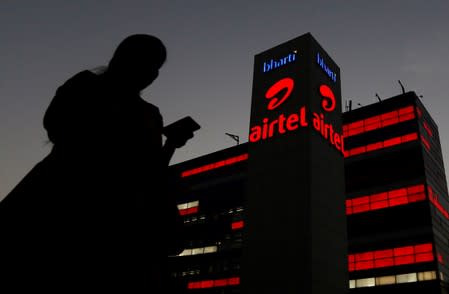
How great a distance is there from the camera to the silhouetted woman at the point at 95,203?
1.26 m

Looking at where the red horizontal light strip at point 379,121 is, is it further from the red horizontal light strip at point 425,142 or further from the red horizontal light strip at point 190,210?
the red horizontal light strip at point 190,210

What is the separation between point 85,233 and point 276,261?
1786 centimetres

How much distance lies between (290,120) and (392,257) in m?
26.0

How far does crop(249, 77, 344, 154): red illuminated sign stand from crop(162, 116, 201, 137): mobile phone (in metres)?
18.7

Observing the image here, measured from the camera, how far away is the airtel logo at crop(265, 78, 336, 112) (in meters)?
21.7

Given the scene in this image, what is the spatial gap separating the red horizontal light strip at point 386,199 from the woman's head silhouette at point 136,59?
44.1 metres

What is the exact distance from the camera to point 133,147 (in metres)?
1.55

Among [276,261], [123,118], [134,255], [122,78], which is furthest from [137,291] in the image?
[276,261]

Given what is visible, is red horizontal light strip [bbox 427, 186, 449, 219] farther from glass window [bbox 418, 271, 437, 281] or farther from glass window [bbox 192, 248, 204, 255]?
glass window [bbox 192, 248, 204, 255]

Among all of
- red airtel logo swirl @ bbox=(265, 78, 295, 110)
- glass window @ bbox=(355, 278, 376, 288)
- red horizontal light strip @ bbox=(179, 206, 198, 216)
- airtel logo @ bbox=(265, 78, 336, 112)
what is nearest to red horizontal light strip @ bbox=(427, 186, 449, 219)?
glass window @ bbox=(355, 278, 376, 288)

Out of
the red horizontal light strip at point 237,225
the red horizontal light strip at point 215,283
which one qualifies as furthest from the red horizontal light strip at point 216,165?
the red horizontal light strip at point 215,283

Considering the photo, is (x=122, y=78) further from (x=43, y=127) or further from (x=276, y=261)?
(x=276, y=261)

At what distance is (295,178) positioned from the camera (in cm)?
1955

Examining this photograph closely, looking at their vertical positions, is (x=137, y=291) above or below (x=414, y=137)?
below
